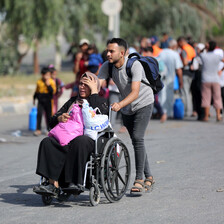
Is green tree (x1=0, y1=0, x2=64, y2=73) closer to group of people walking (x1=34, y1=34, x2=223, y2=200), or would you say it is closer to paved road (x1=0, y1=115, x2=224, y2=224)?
paved road (x1=0, y1=115, x2=224, y2=224)

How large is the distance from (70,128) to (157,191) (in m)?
1.30

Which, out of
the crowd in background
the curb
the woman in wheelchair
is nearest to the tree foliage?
the curb

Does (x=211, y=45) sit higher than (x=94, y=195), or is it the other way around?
(x=211, y=45)

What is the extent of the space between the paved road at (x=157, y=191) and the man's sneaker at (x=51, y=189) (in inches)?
6.3

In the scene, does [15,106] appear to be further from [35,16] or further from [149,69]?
[149,69]

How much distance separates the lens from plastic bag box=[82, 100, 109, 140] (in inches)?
268

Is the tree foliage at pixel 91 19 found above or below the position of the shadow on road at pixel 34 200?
above

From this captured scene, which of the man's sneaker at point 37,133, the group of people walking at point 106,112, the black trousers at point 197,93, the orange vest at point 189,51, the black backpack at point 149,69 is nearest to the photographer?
the group of people walking at point 106,112

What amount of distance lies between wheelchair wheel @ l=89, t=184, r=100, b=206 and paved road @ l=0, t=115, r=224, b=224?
0.06 m

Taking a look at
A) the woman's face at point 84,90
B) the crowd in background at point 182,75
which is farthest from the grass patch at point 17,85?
the woman's face at point 84,90

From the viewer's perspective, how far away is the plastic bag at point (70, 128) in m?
6.80

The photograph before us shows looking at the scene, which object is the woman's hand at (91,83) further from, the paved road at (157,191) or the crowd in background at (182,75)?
the crowd in background at (182,75)

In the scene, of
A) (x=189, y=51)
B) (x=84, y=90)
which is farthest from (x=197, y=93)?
(x=84, y=90)

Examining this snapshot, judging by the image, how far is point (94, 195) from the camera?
681 cm
